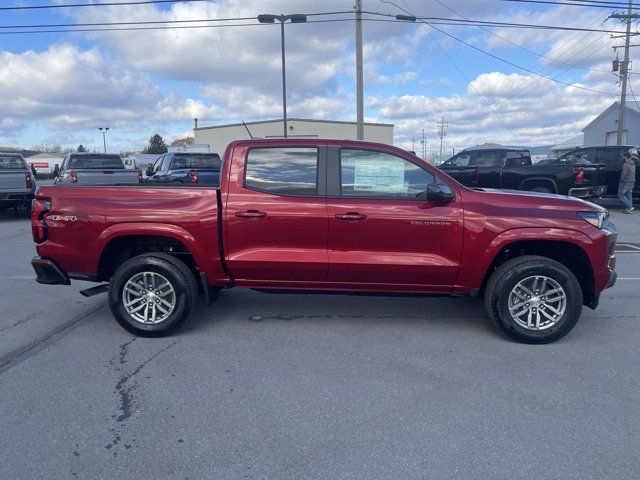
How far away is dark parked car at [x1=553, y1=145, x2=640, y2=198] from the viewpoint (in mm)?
15922

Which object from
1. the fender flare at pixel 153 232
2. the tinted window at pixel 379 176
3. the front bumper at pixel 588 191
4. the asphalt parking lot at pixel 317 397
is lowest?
the asphalt parking lot at pixel 317 397

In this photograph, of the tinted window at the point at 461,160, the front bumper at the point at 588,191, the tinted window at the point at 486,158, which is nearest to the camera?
the front bumper at the point at 588,191

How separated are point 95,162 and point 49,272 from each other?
40.9ft

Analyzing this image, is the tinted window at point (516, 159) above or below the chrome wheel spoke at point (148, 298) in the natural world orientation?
above

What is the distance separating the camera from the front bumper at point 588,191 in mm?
13786

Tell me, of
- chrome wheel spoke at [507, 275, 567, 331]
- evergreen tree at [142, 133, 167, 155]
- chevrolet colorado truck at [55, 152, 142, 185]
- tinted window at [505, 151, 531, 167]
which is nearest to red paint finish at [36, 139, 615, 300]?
chrome wheel spoke at [507, 275, 567, 331]

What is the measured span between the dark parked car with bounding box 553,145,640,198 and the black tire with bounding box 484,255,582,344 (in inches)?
462

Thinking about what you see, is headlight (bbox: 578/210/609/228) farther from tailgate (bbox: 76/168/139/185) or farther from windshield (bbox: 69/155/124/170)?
windshield (bbox: 69/155/124/170)

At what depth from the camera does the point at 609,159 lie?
16656 millimetres

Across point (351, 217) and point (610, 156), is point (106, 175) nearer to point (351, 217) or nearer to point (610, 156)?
point (351, 217)

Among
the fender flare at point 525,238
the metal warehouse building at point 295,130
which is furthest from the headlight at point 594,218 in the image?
the metal warehouse building at point 295,130

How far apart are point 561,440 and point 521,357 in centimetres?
139

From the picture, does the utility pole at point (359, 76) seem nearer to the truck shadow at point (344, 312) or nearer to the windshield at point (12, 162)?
the windshield at point (12, 162)

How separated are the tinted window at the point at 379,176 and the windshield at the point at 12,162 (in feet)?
45.2
